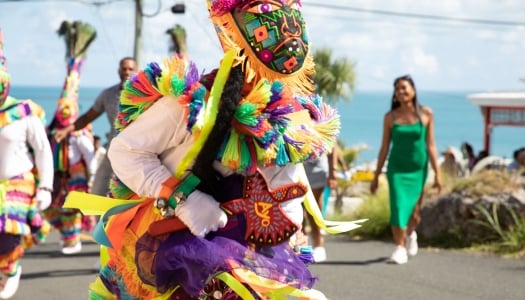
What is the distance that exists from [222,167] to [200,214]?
0.28 m

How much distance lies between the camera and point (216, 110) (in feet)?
13.5

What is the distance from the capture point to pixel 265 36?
4.21 m

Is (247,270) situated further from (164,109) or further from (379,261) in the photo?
(379,261)

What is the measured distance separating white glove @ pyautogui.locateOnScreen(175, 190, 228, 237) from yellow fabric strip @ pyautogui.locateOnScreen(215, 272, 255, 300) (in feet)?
0.65

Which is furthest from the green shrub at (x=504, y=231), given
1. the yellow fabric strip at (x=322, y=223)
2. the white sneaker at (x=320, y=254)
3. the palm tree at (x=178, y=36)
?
the yellow fabric strip at (x=322, y=223)

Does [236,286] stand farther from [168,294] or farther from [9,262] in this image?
[9,262]

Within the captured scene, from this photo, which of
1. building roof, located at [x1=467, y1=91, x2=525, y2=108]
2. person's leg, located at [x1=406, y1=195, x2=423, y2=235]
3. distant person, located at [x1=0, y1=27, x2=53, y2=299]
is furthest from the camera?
building roof, located at [x1=467, y1=91, x2=525, y2=108]

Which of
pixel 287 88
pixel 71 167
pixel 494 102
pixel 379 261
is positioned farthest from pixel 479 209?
pixel 494 102

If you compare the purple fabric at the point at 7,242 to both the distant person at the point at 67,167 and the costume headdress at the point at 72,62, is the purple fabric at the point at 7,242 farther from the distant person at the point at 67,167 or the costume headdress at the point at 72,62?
the costume headdress at the point at 72,62

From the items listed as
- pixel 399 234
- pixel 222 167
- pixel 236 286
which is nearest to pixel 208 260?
pixel 236 286

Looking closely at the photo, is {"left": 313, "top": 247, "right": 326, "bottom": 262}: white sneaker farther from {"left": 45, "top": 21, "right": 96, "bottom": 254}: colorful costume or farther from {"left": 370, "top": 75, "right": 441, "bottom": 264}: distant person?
{"left": 45, "top": 21, "right": 96, "bottom": 254}: colorful costume

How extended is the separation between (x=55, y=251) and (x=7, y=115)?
13.8ft

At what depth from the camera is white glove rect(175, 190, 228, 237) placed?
4031 mm

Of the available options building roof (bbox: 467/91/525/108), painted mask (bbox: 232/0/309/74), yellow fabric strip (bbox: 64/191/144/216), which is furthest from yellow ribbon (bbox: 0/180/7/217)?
building roof (bbox: 467/91/525/108)
